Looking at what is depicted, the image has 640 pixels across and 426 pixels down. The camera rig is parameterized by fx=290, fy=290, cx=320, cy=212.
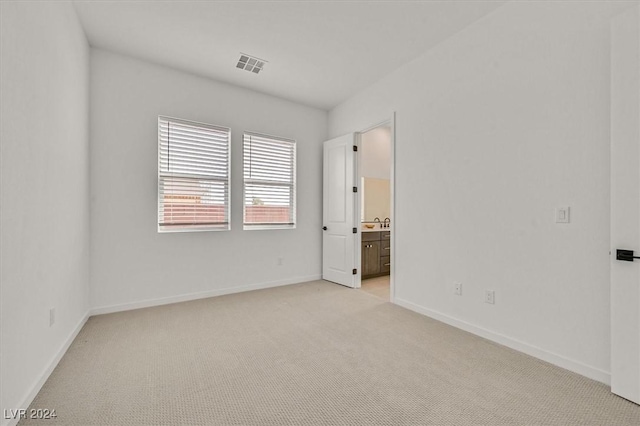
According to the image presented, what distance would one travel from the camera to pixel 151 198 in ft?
11.6

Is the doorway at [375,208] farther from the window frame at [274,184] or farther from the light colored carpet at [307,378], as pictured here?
the light colored carpet at [307,378]

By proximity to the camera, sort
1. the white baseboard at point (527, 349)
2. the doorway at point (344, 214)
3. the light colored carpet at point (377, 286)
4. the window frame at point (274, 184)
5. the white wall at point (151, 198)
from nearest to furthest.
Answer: the white baseboard at point (527, 349) < the white wall at point (151, 198) < the light colored carpet at point (377, 286) < the window frame at point (274, 184) < the doorway at point (344, 214)

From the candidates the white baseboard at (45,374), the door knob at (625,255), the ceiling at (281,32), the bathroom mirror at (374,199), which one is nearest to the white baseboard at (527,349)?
the door knob at (625,255)

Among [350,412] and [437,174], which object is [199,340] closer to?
[350,412]

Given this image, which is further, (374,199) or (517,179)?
(374,199)

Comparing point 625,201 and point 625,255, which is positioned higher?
point 625,201

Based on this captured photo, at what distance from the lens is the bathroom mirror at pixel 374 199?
19.0ft

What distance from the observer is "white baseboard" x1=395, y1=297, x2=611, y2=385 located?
2006mm

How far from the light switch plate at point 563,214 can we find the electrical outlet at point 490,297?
825 millimetres

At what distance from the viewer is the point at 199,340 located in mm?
2605

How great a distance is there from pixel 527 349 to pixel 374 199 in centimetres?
386

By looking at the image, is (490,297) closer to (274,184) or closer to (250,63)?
(274,184)

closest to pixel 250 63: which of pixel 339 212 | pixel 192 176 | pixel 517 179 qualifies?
pixel 192 176

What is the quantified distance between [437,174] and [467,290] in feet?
4.04
